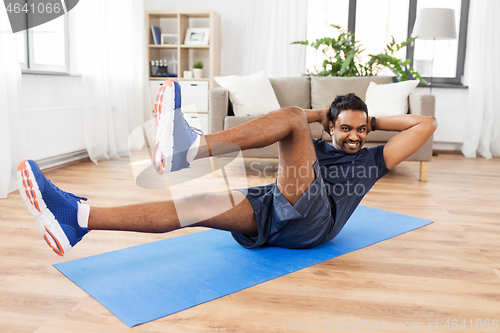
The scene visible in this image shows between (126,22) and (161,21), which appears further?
(161,21)

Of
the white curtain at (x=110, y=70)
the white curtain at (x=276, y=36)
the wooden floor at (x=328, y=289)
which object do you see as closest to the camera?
the wooden floor at (x=328, y=289)

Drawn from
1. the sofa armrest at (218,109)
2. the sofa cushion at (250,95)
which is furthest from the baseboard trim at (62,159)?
the sofa cushion at (250,95)

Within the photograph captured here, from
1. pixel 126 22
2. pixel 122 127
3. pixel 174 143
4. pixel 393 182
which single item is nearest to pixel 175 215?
pixel 174 143

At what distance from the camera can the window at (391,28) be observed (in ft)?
16.0

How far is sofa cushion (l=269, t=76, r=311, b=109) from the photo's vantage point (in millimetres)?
3898

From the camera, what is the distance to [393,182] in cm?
324

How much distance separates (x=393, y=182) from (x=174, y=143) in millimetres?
2341

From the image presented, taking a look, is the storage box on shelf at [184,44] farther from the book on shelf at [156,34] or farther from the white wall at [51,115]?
the white wall at [51,115]

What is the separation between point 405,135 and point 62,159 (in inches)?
113

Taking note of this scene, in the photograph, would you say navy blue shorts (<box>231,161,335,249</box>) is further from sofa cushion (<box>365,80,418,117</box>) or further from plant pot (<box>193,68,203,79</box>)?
plant pot (<box>193,68,203,79</box>)

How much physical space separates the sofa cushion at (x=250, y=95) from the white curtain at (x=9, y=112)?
153 centimetres

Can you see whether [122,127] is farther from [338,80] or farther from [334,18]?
[334,18]

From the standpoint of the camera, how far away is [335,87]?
3.87 m

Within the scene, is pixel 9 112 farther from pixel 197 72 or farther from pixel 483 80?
pixel 483 80
